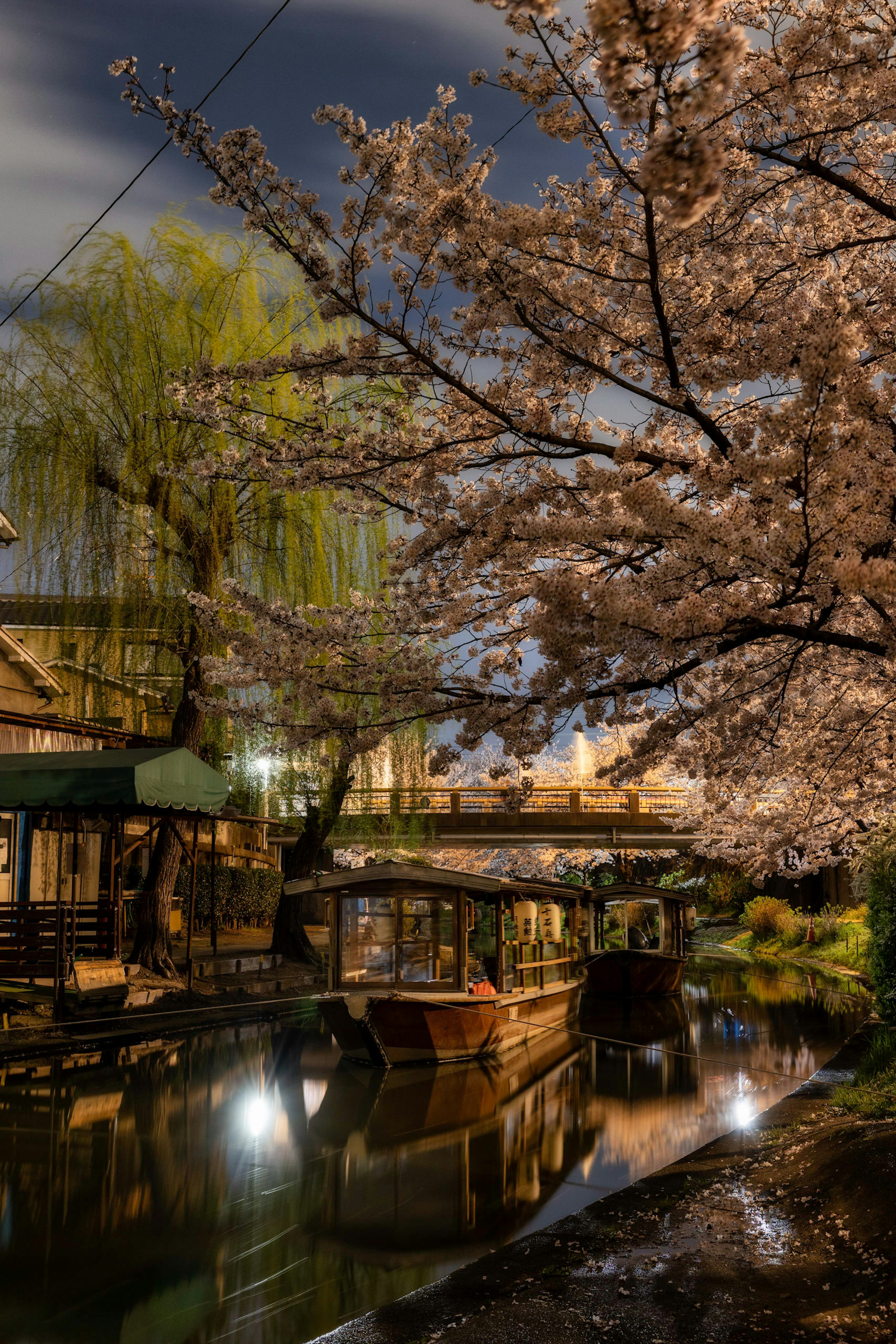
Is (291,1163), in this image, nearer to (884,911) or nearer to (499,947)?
(499,947)

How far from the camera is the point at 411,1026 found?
1439cm

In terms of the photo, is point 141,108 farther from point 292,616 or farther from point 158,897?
point 158,897

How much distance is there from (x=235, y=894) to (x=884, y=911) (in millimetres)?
21117

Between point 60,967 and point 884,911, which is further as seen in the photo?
point 60,967

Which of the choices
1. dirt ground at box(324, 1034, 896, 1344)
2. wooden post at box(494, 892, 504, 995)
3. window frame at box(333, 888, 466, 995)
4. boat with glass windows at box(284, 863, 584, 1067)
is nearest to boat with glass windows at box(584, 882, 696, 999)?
boat with glass windows at box(284, 863, 584, 1067)

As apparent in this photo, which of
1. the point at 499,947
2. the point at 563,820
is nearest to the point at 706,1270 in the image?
the point at 499,947

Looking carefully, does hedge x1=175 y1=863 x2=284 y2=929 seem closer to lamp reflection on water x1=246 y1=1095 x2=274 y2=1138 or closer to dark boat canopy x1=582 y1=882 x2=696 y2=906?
dark boat canopy x1=582 y1=882 x2=696 y2=906

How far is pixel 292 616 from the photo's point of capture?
324 inches

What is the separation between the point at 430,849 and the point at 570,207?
35.3 meters

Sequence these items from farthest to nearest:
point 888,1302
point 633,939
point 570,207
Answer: point 633,939, point 570,207, point 888,1302

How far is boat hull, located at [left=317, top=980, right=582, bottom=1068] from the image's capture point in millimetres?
14234

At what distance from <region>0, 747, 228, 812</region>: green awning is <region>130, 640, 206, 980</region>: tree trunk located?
2536 millimetres

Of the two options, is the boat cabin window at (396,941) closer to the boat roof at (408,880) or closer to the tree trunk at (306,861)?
the boat roof at (408,880)

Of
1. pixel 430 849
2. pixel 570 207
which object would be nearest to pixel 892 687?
pixel 570 207
